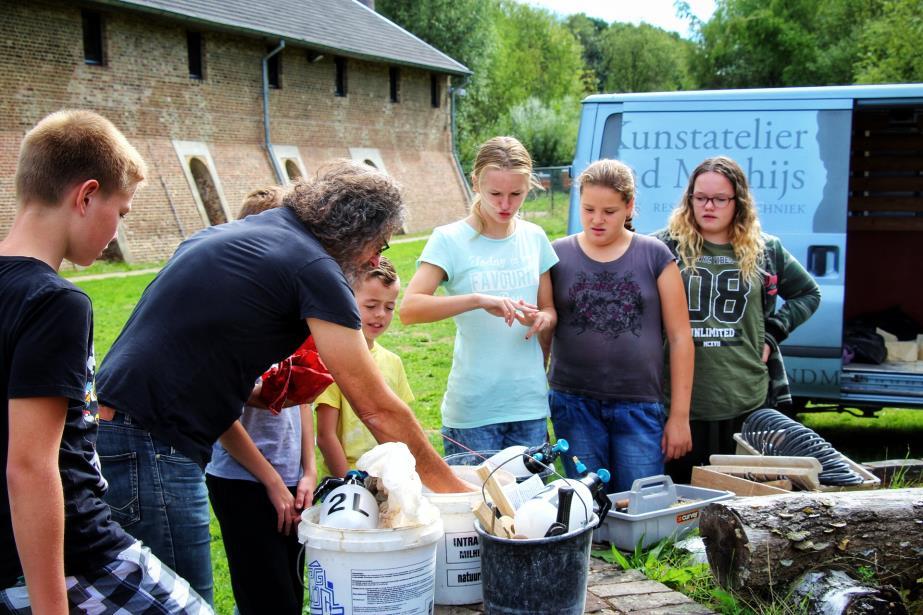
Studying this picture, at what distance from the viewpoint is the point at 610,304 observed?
12.3ft

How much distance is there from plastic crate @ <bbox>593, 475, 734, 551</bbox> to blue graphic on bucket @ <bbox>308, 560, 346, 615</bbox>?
1415mm

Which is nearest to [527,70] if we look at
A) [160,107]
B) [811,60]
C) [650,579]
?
[811,60]

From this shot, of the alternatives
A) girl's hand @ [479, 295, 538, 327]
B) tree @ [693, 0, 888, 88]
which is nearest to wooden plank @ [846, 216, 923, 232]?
girl's hand @ [479, 295, 538, 327]

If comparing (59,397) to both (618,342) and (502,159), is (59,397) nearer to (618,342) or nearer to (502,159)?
(502,159)

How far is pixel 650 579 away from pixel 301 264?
1.87 meters

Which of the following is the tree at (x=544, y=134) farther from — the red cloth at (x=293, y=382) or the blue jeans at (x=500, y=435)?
the red cloth at (x=293, y=382)

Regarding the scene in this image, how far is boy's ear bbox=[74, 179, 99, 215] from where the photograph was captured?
73.6 inches

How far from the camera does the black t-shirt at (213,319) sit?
2.24m

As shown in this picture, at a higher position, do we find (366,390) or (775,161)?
(775,161)

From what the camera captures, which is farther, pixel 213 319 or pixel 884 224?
pixel 884 224

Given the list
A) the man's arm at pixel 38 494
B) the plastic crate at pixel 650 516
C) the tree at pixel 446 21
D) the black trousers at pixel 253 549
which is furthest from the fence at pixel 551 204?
the man's arm at pixel 38 494

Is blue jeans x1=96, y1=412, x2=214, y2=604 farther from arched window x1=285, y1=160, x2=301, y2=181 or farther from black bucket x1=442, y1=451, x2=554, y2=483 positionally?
arched window x1=285, y1=160, x2=301, y2=181

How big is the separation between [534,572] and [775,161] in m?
3.91

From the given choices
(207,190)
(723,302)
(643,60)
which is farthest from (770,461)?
(643,60)
